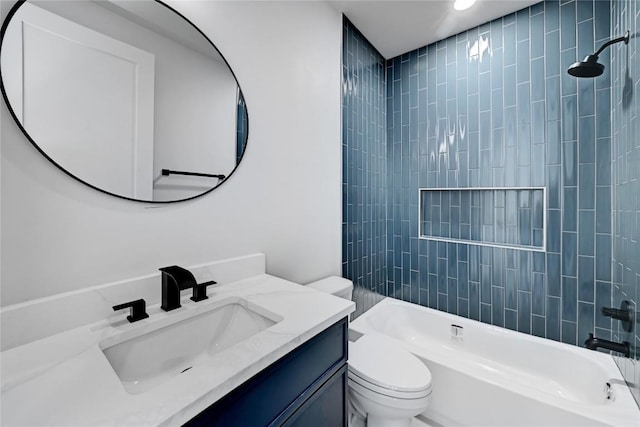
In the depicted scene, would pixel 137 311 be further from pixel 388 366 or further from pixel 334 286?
pixel 388 366

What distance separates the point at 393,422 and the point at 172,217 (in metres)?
1.42

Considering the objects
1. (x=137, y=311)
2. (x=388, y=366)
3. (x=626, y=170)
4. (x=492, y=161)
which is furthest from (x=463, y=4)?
(x=137, y=311)

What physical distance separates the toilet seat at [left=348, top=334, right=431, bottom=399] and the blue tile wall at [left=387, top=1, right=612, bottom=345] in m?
0.99

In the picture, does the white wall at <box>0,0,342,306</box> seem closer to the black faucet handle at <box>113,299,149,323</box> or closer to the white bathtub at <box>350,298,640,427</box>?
the black faucet handle at <box>113,299,149,323</box>

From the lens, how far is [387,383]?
3.93 feet

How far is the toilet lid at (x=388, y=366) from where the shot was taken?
1203 millimetres

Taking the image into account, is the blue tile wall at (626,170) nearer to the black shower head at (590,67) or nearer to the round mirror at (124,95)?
the black shower head at (590,67)

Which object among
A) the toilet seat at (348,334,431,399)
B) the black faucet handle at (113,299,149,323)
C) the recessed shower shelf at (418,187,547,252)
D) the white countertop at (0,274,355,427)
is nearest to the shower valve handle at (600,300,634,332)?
the recessed shower shelf at (418,187,547,252)

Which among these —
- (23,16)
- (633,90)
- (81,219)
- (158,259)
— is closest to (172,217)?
(158,259)

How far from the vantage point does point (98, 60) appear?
0.83 m

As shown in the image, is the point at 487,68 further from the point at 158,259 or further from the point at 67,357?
the point at 67,357

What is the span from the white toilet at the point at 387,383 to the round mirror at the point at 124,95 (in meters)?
1.14

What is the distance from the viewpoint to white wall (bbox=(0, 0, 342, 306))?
0.73 meters

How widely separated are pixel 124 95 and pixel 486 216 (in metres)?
2.31
